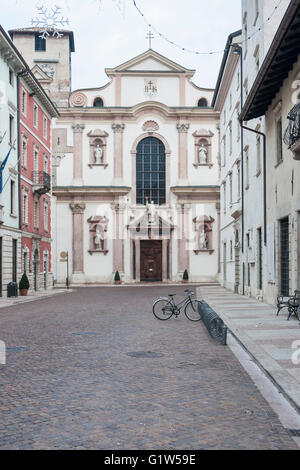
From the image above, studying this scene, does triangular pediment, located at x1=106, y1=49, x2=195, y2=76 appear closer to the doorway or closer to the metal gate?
the doorway

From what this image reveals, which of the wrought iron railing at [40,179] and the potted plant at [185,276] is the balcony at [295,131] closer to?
the wrought iron railing at [40,179]

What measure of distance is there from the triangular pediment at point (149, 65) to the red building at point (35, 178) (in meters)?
10.3

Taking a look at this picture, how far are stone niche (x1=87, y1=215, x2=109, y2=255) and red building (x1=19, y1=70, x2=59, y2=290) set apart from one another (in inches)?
303

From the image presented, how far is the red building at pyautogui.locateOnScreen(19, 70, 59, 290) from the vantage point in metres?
35.1

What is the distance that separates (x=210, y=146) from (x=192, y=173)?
2773mm

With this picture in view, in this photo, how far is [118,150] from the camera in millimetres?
51031

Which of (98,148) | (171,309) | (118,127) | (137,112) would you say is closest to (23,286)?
(171,309)

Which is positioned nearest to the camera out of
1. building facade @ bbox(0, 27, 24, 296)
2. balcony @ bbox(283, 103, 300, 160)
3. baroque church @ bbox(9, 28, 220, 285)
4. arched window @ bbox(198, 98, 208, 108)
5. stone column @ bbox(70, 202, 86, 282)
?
balcony @ bbox(283, 103, 300, 160)

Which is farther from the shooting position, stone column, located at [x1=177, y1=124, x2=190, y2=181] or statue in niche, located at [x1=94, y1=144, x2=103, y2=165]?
stone column, located at [x1=177, y1=124, x2=190, y2=181]

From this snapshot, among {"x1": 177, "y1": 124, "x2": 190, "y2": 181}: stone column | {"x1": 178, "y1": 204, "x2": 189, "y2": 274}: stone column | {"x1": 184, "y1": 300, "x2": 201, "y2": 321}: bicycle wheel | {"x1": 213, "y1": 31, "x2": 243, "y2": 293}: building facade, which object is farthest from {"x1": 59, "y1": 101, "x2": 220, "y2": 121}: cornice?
{"x1": 184, "y1": 300, "x2": 201, "y2": 321}: bicycle wheel

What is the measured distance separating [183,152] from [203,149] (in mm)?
1702

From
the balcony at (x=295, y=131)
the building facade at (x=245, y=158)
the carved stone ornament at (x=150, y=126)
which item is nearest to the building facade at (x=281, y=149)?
the balcony at (x=295, y=131)

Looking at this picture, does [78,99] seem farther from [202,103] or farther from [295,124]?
[295,124]
